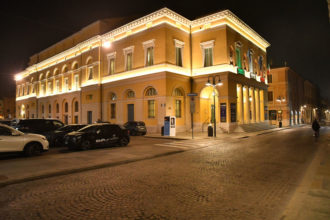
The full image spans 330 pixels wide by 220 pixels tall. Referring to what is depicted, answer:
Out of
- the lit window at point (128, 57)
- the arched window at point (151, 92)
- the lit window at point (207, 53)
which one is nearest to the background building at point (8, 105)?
the lit window at point (128, 57)

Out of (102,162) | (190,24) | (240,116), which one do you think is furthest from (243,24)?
(102,162)

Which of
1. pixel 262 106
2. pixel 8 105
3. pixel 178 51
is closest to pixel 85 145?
pixel 178 51

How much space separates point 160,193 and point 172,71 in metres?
21.4

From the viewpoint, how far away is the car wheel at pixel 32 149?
11.1 meters

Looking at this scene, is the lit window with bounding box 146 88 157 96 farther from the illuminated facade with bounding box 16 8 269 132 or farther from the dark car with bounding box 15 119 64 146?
the dark car with bounding box 15 119 64 146

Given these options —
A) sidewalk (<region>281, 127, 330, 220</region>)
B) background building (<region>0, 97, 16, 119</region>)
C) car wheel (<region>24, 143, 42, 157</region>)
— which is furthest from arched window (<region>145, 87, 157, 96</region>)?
background building (<region>0, 97, 16, 119</region>)

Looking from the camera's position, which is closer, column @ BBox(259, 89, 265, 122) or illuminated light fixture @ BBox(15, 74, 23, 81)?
column @ BBox(259, 89, 265, 122)

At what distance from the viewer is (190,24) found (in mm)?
29000

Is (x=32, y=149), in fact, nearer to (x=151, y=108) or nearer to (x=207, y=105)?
(x=151, y=108)

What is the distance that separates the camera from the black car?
522 inches

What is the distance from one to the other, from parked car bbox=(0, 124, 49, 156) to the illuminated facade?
573 inches

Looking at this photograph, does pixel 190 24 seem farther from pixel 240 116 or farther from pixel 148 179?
pixel 148 179

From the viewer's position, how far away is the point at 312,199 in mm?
5219

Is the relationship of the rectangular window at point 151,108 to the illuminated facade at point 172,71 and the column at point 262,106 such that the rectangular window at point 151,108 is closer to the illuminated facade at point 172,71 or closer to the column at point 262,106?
the illuminated facade at point 172,71
